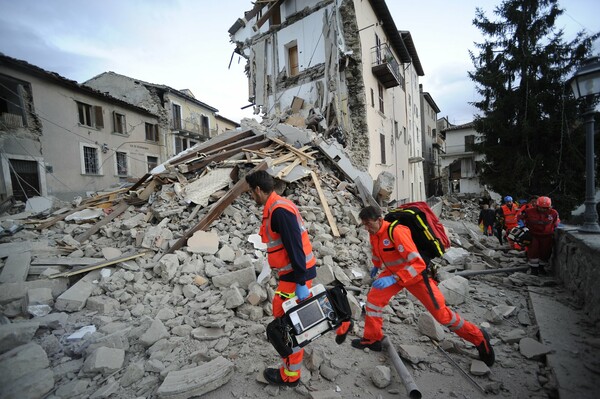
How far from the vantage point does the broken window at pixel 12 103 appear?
13.1m

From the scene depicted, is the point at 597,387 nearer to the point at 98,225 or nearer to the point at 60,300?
the point at 60,300

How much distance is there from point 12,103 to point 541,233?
21238mm

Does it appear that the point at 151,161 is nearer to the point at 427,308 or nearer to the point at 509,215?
the point at 509,215

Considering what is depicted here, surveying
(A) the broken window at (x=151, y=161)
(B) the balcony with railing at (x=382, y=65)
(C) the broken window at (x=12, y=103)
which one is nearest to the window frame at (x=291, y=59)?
(B) the balcony with railing at (x=382, y=65)

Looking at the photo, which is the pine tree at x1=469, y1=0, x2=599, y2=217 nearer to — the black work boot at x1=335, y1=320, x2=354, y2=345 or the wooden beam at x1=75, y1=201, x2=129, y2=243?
the black work boot at x1=335, y1=320, x2=354, y2=345

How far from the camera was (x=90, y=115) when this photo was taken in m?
17.5

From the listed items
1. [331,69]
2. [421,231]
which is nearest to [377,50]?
[331,69]

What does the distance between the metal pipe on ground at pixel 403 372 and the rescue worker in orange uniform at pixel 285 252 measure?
37.0 inches

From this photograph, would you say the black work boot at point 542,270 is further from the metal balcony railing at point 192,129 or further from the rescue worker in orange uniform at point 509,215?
the metal balcony railing at point 192,129

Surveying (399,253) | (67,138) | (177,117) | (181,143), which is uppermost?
(177,117)

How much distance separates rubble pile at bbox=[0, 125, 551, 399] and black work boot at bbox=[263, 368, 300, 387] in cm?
8

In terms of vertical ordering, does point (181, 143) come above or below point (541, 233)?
above

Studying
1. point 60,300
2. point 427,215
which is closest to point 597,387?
point 427,215

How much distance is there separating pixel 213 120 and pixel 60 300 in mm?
28651
